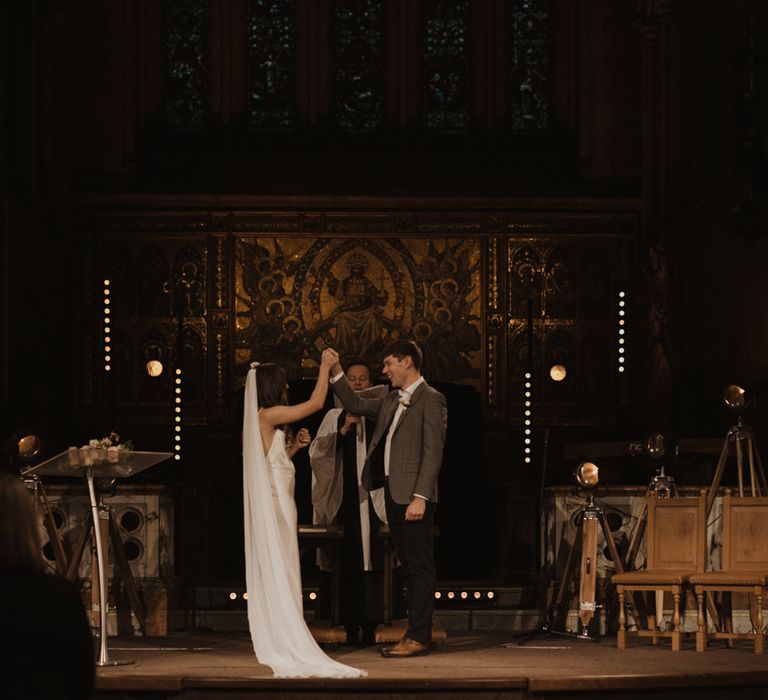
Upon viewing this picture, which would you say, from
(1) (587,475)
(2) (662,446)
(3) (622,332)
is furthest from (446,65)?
(1) (587,475)

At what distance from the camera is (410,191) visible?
685 inches

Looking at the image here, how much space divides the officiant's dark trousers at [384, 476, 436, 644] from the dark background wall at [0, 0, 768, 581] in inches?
171

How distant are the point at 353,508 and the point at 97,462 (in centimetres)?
181

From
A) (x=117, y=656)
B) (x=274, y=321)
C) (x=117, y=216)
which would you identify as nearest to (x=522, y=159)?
(x=274, y=321)

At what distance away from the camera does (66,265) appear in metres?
16.9

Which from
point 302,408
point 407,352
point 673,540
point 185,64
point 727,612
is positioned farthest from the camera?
point 185,64

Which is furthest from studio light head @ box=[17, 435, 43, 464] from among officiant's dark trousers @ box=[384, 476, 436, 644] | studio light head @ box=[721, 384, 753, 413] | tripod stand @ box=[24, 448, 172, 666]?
studio light head @ box=[721, 384, 753, 413]

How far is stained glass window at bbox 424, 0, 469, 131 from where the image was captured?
18438 millimetres

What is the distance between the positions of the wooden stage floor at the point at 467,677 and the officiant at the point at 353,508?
473 millimetres

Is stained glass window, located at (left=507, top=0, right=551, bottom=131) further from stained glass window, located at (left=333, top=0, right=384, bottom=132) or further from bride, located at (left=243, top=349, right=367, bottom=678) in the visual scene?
bride, located at (left=243, top=349, right=367, bottom=678)

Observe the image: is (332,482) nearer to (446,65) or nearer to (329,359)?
(329,359)

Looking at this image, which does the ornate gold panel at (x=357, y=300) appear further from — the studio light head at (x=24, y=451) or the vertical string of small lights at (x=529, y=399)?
the studio light head at (x=24, y=451)

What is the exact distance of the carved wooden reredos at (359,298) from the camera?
55.6ft

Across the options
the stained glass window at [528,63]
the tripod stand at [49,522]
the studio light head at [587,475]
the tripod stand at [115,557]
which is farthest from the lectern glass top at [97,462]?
the stained glass window at [528,63]
